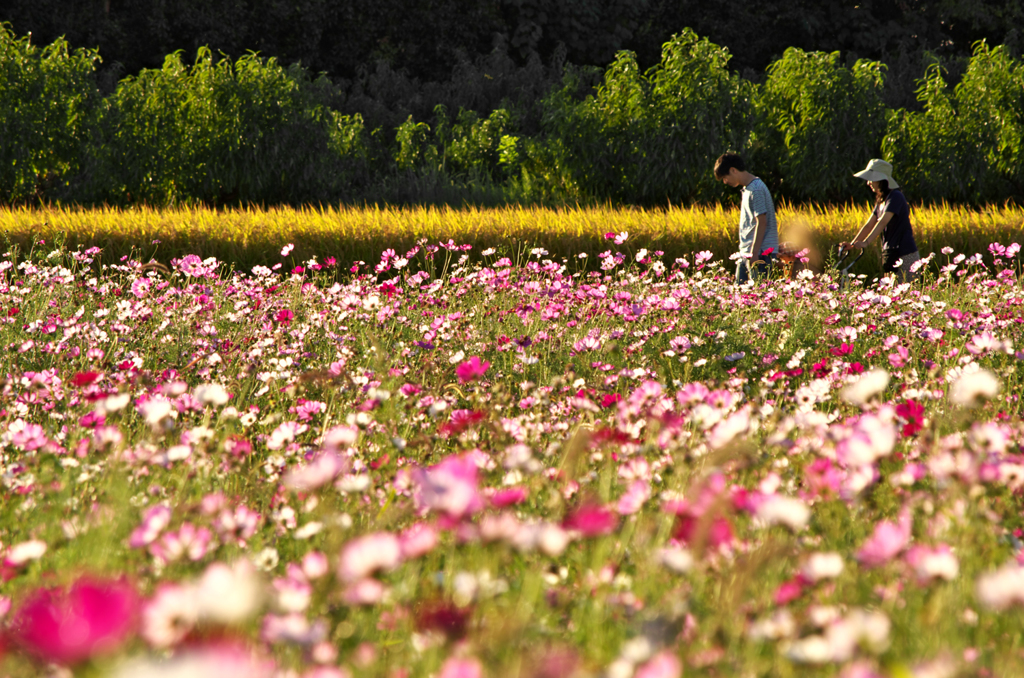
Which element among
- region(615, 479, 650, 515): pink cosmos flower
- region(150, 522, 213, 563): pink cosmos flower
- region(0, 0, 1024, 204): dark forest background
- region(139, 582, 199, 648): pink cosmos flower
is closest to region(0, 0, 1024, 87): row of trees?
region(0, 0, 1024, 204): dark forest background

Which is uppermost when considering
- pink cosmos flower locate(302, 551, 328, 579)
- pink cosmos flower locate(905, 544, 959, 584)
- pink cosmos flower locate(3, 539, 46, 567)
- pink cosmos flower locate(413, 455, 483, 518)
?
pink cosmos flower locate(413, 455, 483, 518)

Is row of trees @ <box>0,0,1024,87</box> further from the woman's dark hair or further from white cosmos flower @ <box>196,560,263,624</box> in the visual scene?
white cosmos flower @ <box>196,560,263,624</box>

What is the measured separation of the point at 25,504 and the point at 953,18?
115 ft

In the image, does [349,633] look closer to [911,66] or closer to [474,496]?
[474,496]

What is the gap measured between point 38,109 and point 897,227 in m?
14.3

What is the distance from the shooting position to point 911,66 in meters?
27.4

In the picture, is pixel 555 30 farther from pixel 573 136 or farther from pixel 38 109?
pixel 38 109

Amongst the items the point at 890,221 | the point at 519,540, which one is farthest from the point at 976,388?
the point at 890,221

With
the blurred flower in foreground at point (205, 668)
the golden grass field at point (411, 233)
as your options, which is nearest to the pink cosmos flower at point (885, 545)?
the blurred flower in foreground at point (205, 668)

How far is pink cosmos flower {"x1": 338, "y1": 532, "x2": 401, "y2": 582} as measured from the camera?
1.11m

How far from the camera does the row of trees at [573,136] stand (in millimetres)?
15547

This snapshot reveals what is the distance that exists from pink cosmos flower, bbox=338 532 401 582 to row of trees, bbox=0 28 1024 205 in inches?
573

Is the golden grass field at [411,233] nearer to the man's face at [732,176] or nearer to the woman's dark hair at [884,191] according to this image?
the woman's dark hair at [884,191]

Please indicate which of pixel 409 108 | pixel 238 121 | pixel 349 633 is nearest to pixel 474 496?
pixel 349 633
